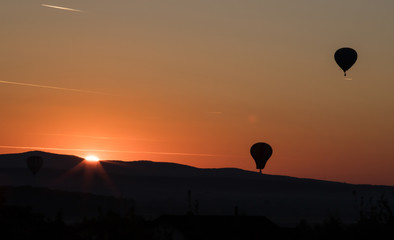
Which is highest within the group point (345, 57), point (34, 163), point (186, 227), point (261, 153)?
point (34, 163)

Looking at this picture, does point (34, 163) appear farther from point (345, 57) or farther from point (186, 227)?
point (186, 227)

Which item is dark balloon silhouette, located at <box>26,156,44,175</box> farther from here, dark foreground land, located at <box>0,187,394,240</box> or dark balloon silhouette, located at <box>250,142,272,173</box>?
dark foreground land, located at <box>0,187,394,240</box>

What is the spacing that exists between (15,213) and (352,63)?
112 feet

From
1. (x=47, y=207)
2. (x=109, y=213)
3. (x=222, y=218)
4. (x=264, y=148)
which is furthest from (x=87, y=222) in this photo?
(x=47, y=207)

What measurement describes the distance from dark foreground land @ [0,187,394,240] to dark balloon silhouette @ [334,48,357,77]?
2858cm

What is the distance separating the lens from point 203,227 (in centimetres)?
4712

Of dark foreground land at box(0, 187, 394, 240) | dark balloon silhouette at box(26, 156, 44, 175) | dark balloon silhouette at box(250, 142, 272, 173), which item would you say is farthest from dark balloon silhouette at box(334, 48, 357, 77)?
dark balloon silhouette at box(26, 156, 44, 175)

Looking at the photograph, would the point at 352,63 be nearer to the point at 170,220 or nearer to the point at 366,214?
the point at 170,220

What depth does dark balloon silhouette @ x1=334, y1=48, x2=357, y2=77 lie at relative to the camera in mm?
76938

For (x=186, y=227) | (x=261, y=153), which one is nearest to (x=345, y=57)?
(x=261, y=153)

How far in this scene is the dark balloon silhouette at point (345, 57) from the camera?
252ft

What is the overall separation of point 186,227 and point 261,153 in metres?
35.8

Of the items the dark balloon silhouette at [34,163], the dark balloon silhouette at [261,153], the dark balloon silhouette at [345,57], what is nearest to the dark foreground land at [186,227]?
the dark balloon silhouette at [261,153]

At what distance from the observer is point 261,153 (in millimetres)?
80500
